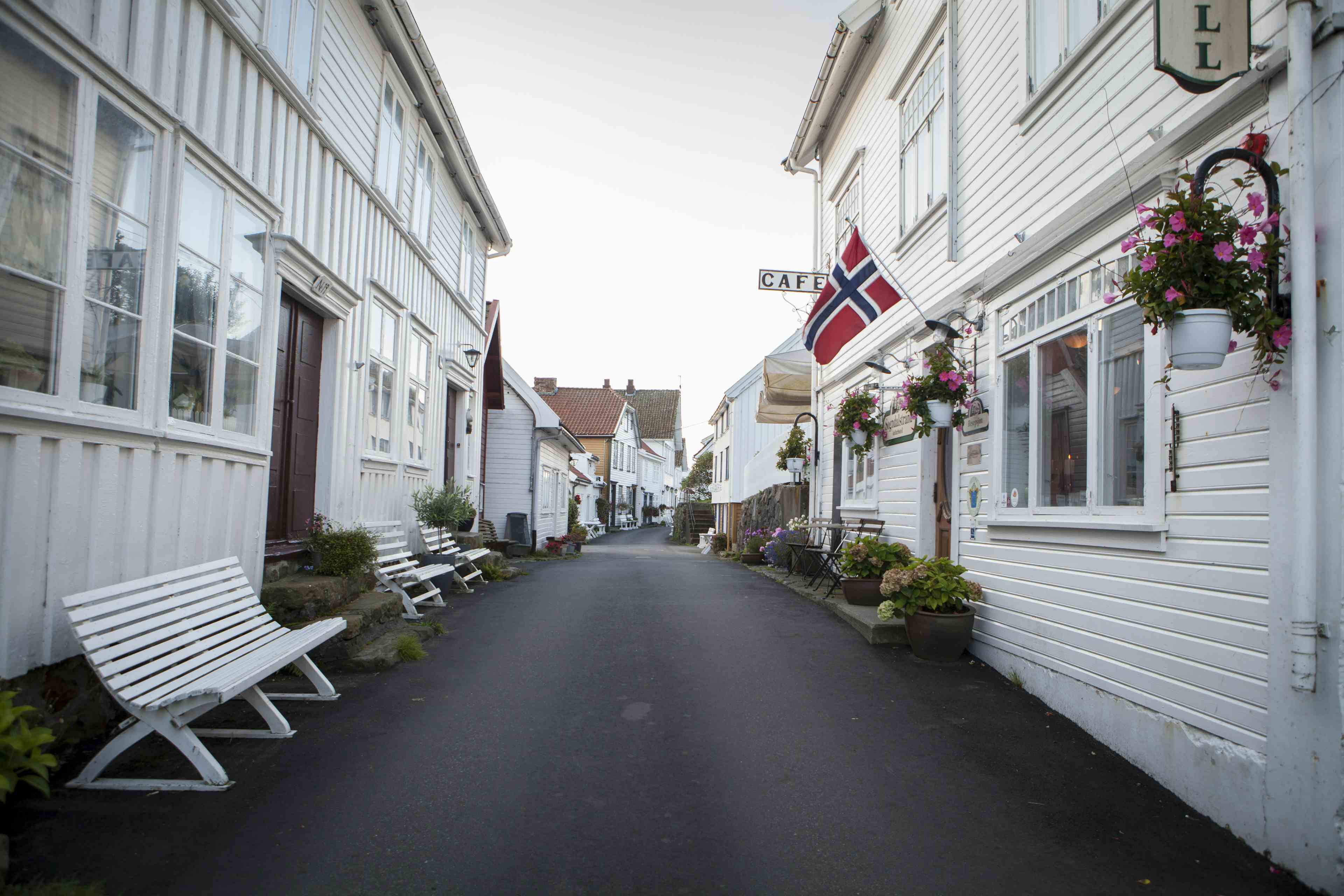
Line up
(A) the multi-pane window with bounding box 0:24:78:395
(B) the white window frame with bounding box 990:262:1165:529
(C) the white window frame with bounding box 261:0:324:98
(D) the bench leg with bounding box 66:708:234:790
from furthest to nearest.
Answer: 1. (C) the white window frame with bounding box 261:0:324:98
2. (B) the white window frame with bounding box 990:262:1165:529
3. (A) the multi-pane window with bounding box 0:24:78:395
4. (D) the bench leg with bounding box 66:708:234:790

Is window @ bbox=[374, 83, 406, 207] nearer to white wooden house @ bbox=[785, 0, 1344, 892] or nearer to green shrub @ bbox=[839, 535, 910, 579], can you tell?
white wooden house @ bbox=[785, 0, 1344, 892]

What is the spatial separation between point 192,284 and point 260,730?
281 cm

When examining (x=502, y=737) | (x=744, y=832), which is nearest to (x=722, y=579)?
(x=502, y=737)

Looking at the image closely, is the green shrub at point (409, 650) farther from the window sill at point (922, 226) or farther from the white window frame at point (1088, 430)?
the window sill at point (922, 226)

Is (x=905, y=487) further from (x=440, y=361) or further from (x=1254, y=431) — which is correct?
(x=440, y=361)

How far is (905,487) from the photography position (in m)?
8.09

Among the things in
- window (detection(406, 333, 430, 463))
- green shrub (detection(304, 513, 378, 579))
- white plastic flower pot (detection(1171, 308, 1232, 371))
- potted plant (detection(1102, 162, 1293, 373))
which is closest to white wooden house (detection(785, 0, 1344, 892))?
potted plant (detection(1102, 162, 1293, 373))

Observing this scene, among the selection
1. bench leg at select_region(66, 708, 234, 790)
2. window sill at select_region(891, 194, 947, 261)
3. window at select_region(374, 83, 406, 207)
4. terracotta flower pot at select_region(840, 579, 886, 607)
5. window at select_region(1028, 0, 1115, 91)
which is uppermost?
window at select_region(374, 83, 406, 207)

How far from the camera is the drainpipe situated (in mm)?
2871

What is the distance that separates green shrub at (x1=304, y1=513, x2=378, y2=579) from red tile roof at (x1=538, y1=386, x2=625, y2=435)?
33.3 m

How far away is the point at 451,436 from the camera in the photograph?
13062 millimetres

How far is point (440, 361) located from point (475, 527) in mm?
4559

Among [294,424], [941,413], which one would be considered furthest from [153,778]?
[941,413]

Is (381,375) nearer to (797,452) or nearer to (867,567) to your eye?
(867,567)
